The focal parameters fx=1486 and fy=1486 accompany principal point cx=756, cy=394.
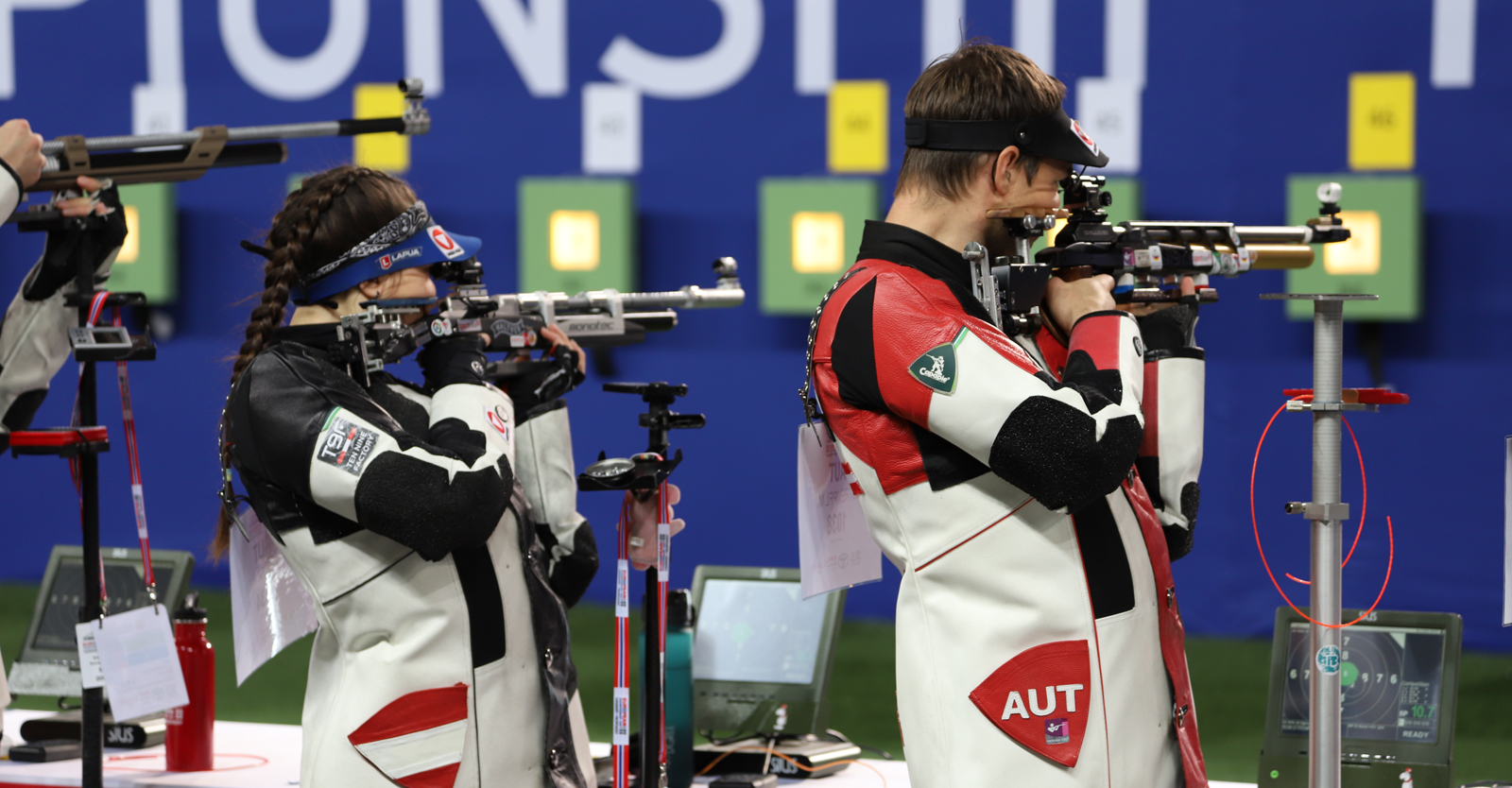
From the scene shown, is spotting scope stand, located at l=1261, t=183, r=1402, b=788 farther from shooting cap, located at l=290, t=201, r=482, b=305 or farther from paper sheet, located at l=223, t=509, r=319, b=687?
paper sheet, located at l=223, t=509, r=319, b=687

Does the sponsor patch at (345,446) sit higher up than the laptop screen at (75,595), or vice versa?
the sponsor patch at (345,446)

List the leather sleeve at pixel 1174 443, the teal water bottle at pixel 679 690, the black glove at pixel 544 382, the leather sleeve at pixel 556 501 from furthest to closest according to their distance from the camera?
1. the teal water bottle at pixel 679 690
2. the black glove at pixel 544 382
3. the leather sleeve at pixel 556 501
4. the leather sleeve at pixel 1174 443

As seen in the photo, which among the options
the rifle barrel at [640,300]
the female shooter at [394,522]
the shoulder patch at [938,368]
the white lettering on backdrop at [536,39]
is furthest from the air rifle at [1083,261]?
the white lettering on backdrop at [536,39]

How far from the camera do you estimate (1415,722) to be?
254cm

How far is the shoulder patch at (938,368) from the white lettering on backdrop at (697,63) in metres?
3.39

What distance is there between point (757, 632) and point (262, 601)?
3.77 feet

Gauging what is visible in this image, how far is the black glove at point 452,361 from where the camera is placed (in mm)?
2104

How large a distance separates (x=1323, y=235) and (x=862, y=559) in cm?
81

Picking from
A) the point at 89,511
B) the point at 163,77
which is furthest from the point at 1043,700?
the point at 163,77

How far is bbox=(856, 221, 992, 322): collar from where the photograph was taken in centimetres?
170

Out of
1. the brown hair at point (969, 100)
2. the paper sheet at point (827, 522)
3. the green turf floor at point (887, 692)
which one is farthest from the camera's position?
the green turf floor at point (887, 692)

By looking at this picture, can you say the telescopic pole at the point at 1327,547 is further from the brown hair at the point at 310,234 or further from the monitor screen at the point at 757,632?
the brown hair at the point at 310,234

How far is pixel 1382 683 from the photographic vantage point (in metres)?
2.60

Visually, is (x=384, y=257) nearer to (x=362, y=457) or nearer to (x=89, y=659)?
(x=362, y=457)
